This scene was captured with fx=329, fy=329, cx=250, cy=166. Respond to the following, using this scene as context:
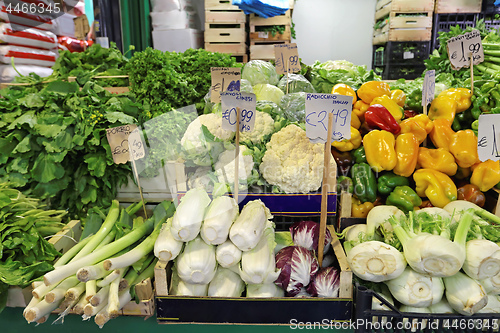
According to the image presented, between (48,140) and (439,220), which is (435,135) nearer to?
(439,220)

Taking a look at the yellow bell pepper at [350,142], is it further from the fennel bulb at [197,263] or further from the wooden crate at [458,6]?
the wooden crate at [458,6]

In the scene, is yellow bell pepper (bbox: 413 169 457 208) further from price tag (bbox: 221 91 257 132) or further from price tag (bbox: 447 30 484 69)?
price tag (bbox: 221 91 257 132)

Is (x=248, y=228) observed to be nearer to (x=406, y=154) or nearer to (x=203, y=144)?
(x=203, y=144)

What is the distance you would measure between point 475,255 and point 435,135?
87 cm

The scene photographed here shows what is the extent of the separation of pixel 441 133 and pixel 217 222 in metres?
1.39

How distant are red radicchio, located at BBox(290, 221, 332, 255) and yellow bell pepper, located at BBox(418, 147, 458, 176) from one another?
28.8 inches

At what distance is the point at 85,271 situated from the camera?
1.21 m

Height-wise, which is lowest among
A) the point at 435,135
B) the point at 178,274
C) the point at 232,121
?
the point at 178,274

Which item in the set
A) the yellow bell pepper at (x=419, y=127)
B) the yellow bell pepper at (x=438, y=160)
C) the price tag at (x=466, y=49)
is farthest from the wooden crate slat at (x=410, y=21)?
the yellow bell pepper at (x=438, y=160)

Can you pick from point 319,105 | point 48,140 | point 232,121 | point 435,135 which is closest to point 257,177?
point 232,121

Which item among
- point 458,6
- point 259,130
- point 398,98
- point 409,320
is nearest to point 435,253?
point 409,320

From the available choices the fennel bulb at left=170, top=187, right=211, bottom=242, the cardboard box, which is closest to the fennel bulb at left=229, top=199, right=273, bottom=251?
the fennel bulb at left=170, top=187, right=211, bottom=242

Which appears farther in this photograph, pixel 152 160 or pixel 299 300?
pixel 152 160

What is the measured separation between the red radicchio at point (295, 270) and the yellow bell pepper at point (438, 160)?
0.90 metres
